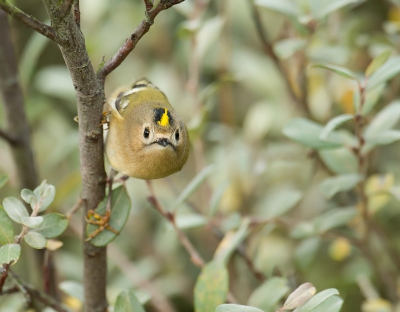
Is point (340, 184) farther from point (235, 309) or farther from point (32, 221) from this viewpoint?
point (32, 221)

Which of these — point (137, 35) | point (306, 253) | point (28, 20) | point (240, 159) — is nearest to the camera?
point (28, 20)

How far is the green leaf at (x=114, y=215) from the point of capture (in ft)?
3.43

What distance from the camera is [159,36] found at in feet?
8.41

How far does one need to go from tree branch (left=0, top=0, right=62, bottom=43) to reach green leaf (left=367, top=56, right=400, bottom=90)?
72cm

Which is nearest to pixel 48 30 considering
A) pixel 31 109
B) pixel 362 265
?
pixel 362 265

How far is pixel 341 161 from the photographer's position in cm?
156

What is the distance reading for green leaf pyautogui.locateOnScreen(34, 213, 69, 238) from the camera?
3.19ft

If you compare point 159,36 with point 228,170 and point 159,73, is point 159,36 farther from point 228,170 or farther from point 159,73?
point 228,170

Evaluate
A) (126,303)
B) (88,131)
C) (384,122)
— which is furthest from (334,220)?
(88,131)

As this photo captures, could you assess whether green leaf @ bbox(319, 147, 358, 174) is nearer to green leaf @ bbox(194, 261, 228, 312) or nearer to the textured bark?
green leaf @ bbox(194, 261, 228, 312)

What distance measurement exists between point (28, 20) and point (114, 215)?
1.51 feet

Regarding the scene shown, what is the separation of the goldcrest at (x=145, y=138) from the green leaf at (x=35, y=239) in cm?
37

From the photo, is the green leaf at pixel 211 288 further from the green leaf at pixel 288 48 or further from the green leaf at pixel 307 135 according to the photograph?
the green leaf at pixel 288 48

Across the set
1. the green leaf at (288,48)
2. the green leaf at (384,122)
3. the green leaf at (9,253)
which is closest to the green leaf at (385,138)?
the green leaf at (384,122)
